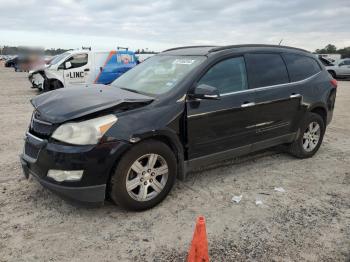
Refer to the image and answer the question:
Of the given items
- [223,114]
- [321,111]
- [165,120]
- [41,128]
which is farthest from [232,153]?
[41,128]

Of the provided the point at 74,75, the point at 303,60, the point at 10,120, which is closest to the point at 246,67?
the point at 303,60

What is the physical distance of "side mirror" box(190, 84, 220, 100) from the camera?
4059 mm

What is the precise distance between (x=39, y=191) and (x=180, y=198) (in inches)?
65.9

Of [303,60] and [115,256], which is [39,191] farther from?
[303,60]

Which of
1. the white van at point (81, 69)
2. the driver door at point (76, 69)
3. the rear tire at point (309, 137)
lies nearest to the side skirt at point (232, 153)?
the rear tire at point (309, 137)

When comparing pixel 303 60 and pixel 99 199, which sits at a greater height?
pixel 303 60

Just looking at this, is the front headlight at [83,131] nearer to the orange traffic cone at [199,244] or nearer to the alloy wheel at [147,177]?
the alloy wheel at [147,177]

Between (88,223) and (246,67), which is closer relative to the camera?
(88,223)

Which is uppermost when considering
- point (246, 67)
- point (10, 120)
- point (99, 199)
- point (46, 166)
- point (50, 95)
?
point (246, 67)

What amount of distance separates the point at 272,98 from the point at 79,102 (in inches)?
103

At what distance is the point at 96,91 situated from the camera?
4.38 m

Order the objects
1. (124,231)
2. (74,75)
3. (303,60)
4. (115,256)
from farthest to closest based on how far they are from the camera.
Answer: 1. (74,75)
2. (303,60)
3. (124,231)
4. (115,256)

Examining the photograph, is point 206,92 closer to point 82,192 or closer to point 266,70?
point 266,70

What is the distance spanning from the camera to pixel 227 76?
4.64 metres
